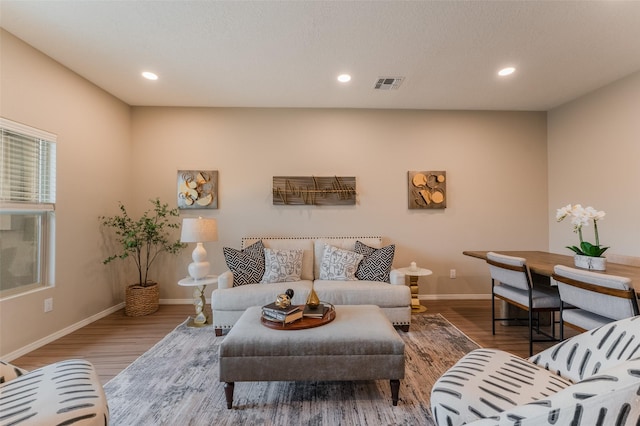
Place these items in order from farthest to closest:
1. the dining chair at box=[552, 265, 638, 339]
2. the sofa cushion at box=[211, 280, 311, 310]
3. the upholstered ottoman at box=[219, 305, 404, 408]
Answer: the sofa cushion at box=[211, 280, 311, 310] < the upholstered ottoman at box=[219, 305, 404, 408] < the dining chair at box=[552, 265, 638, 339]

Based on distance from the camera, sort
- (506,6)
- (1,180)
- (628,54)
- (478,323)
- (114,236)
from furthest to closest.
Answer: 1. (114,236)
2. (478,323)
3. (628,54)
4. (1,180)
5. (506,6)

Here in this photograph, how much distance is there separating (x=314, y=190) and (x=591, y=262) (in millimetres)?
2930

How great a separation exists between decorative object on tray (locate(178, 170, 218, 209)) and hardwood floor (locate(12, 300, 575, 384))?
1.40 m

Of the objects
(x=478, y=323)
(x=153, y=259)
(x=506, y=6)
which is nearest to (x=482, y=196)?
(x=478, y=323)

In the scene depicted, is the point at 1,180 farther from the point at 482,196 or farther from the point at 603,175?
→ the point at 603,175

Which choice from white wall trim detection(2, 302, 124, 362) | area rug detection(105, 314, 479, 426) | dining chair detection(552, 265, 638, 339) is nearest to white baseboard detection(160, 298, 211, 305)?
white wall trim detection(2, 302, 124, 362)

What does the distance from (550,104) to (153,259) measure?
5824 mm

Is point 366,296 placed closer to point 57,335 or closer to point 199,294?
point 199,294

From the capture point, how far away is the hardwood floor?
2396 mm

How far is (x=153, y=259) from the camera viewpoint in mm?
3871

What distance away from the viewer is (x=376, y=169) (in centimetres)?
402

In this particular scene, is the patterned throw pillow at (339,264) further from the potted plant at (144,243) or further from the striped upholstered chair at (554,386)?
the potted plant at (144,243)

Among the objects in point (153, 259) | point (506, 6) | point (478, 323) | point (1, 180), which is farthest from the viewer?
point (153, 259)

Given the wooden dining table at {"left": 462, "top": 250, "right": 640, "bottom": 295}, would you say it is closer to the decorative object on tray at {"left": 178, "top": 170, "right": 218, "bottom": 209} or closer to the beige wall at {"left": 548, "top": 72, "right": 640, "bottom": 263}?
the beige wall at {"left": 548, "top": 72, "right": 640, "bottom": 263}
